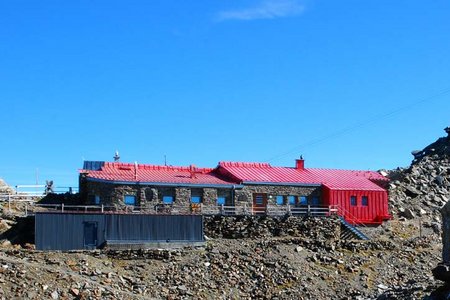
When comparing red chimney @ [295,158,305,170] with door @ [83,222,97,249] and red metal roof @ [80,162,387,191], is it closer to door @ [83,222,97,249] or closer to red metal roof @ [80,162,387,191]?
red metal roof @ [80,162,387,191]

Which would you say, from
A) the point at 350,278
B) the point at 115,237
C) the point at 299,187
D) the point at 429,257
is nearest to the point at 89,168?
the point at 115,237

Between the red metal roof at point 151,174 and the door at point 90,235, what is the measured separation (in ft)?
18.7

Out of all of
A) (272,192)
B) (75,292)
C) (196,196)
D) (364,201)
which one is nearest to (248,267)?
(196,196)

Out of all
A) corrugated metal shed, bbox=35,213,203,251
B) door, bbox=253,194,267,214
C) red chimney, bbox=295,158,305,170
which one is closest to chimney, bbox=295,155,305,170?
red chimney, bbox=295,158,305,170

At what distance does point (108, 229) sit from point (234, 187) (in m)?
12.9

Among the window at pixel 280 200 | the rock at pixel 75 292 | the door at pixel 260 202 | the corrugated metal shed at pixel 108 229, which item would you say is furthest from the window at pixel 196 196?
the rock at pixel 75 292

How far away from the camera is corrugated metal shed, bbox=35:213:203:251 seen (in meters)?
47.8

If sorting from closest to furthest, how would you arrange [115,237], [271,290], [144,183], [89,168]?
1. [271,290]
2. [115,237]
3. [144,183]
4. [89,168]

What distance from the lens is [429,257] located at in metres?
57.3

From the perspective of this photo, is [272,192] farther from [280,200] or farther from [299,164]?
[299,164]

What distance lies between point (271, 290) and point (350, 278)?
6.80 meters

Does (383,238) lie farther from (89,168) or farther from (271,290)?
(89,168)

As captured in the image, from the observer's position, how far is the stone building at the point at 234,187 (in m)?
55.5

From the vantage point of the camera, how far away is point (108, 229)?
164ft
